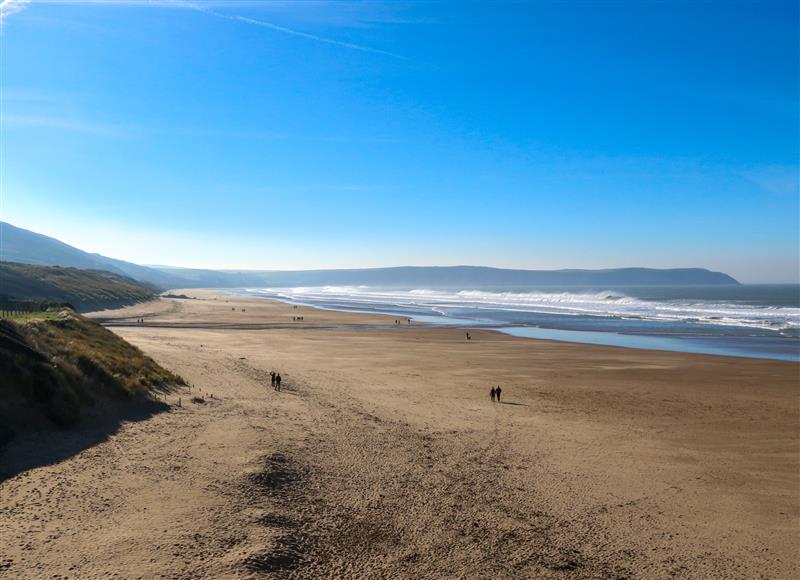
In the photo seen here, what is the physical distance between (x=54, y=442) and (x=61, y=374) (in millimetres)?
2902

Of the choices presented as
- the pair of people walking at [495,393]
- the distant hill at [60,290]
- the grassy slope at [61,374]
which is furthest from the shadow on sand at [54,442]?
the distant hill at [60,290]

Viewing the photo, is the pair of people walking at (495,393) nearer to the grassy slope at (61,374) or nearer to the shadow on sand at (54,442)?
the grassy slope at (61,374)

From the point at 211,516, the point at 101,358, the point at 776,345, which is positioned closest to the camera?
the point at 211,516

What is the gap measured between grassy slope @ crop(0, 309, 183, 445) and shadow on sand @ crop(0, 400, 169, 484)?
0.30 meters

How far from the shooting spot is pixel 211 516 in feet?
26.9

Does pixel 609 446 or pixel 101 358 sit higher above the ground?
pixel 101 358

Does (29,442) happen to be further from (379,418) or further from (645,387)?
(645,387)

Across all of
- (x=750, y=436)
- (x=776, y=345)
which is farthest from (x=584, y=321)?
(x=750, y=436)

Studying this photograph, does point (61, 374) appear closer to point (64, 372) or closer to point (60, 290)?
point (64, 372)

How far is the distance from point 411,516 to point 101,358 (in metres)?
12.0

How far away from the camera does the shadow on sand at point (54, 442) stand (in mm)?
9266

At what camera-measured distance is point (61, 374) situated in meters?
12.8

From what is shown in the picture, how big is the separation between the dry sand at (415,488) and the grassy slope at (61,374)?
939 millimetres

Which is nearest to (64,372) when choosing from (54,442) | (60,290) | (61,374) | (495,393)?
(61,374)
